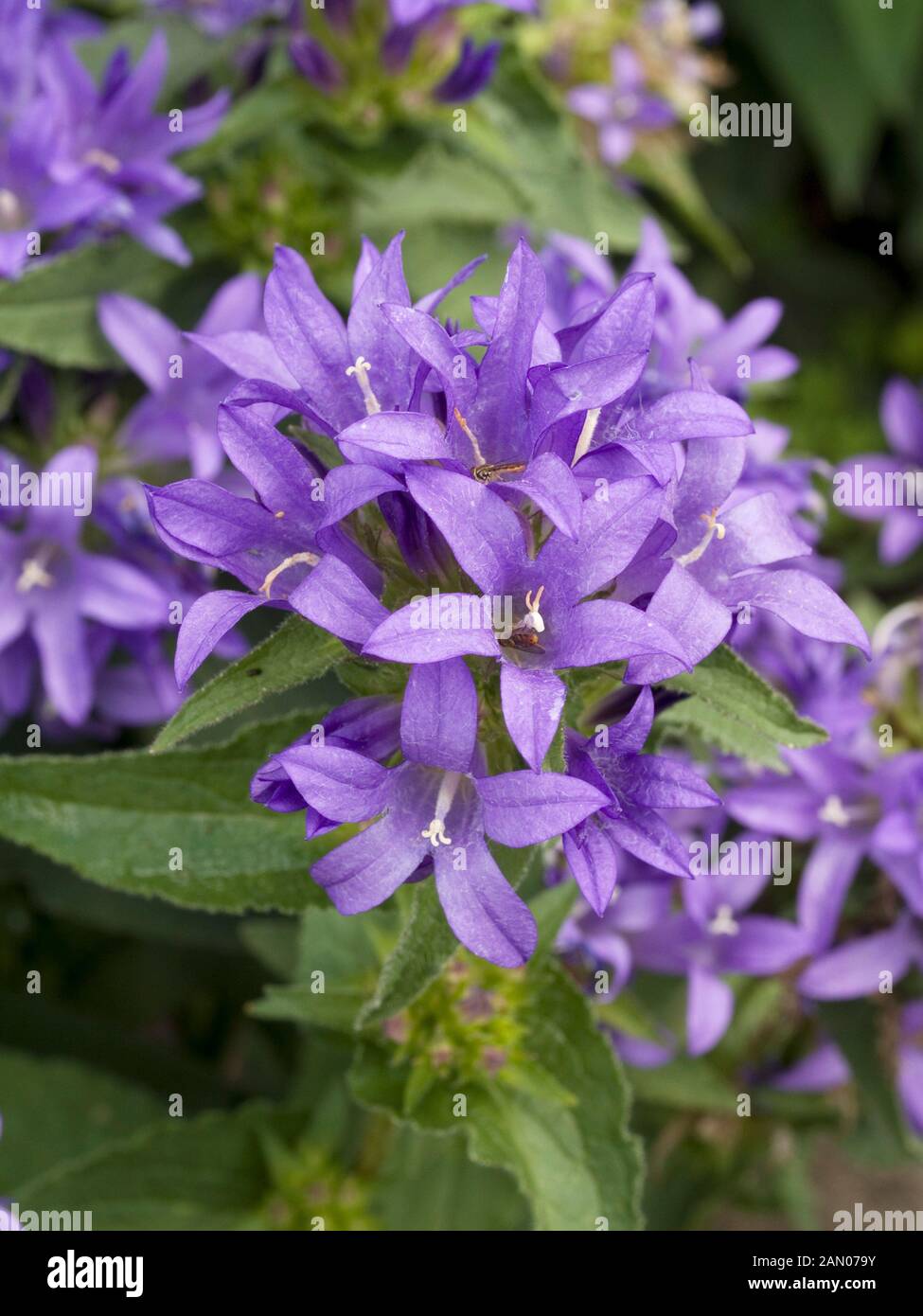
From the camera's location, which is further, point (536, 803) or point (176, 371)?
point (176, 371)

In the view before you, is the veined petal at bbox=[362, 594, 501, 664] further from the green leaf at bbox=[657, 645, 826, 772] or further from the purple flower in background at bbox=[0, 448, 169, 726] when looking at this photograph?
the purple flower in background at bbox=[0, 448, 169, 726]

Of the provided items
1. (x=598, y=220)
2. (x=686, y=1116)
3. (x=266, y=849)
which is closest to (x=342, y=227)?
(x=598, y=220)

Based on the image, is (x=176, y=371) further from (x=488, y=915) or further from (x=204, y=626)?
(x=488, y=915)

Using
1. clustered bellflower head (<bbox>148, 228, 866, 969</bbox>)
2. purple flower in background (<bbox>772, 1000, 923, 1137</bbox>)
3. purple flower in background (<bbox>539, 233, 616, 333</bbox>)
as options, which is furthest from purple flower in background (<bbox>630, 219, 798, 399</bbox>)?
purple flower in background (<bbox>772, 1000, 923, 1137</bbox>)

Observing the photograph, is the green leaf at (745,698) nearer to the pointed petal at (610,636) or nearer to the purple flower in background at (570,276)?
the pointed petal at (610,636)

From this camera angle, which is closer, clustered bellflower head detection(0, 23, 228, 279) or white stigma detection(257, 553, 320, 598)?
white stigma detection(257, 553, 320, 598)

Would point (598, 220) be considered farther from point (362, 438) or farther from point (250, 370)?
point (362, 438)

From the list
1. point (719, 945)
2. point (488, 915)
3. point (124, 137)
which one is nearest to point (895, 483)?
point (719, 945)

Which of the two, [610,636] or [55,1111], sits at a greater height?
[610,636]
